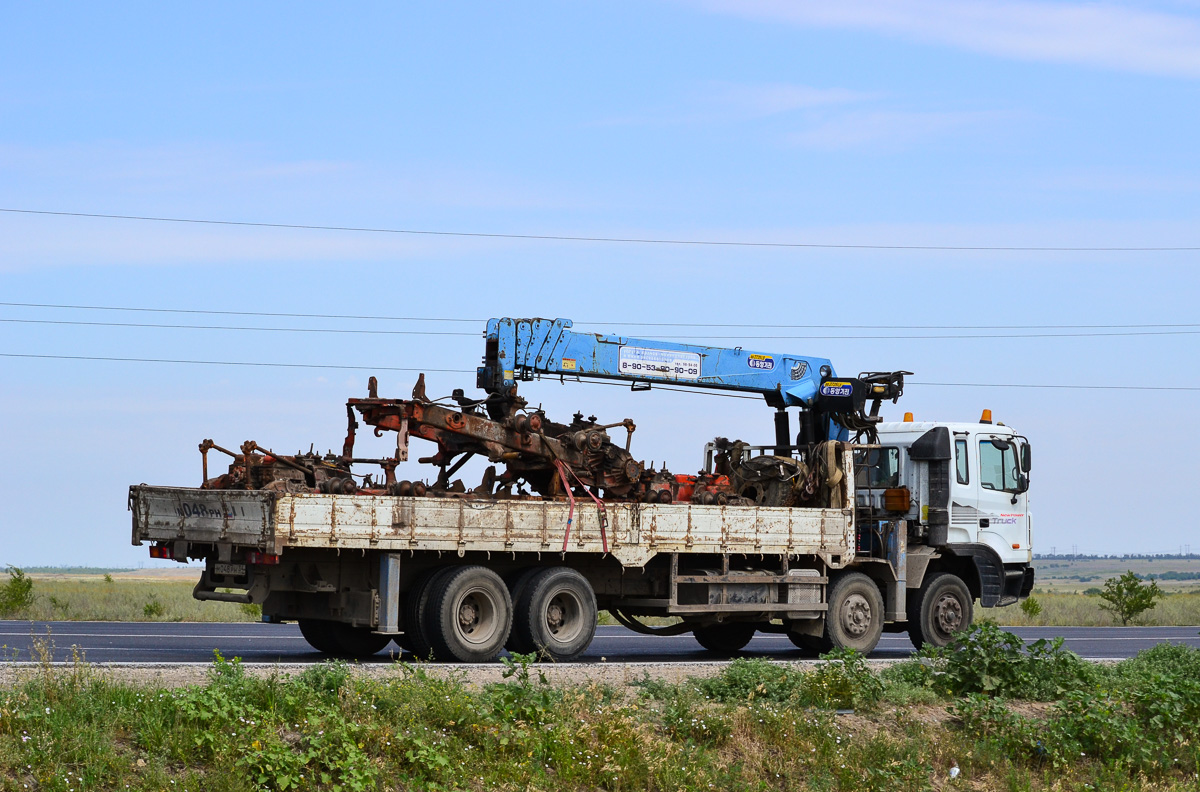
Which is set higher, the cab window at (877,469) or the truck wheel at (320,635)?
the cab window at (877,469)

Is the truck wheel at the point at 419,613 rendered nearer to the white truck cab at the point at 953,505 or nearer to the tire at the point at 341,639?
the tire at the point at 341,639

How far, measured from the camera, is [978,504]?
19188 millimetres

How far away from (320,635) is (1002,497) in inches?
367

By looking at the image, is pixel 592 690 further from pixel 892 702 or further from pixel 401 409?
pixel 401 409

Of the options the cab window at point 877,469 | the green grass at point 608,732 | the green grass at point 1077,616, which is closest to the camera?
the green grass at point 608,732

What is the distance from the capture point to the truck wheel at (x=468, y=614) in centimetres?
1454

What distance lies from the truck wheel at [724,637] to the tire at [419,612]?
5.45m

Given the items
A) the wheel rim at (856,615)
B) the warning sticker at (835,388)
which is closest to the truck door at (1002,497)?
the warning sticker at (835,388)

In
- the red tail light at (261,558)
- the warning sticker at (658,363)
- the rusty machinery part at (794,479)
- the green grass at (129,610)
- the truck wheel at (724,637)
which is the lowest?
the green grass at (129,610)

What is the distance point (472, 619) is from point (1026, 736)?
6.01 m

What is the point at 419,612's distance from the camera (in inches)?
578

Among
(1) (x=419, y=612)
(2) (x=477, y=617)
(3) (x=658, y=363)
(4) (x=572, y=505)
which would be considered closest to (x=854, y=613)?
(3) (x=658, y=363)

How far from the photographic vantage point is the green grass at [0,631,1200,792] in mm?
8992

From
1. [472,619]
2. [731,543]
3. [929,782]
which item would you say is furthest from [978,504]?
[929,782]
